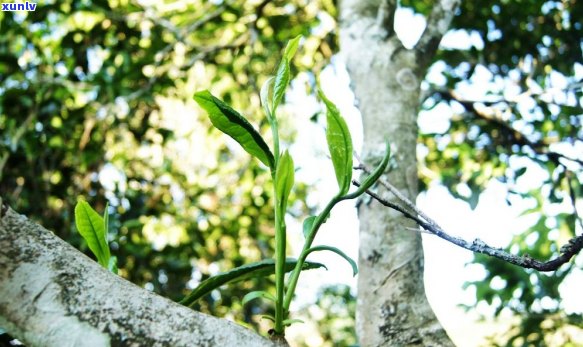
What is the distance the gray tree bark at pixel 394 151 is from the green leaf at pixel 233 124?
0.74ft

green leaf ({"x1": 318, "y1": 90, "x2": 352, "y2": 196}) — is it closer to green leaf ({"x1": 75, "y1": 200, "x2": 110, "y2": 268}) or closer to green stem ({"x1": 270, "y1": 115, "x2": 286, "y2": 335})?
green stem ({"x1": 270, "y1": 115, "x2": 286, "y2": 335})

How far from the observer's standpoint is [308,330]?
4641mm

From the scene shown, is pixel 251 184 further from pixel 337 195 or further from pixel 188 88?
pixel 337 195

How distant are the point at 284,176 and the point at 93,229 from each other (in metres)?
0.27

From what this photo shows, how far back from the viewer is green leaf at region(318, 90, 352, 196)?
62 cm

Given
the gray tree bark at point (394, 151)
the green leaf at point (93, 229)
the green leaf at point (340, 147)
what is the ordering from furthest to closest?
the gray tree bark at point (394, 151) < the green leaf at point (93, 229) < the green leaf at point (340, 147)

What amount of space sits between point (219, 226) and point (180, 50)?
0.93 meters

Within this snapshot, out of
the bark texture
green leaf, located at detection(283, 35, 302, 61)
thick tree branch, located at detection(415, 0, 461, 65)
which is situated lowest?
the bark texture

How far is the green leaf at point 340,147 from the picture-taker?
2.04ft

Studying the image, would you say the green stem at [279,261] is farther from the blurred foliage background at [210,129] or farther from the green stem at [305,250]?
the blurred foliage background at [210,129]

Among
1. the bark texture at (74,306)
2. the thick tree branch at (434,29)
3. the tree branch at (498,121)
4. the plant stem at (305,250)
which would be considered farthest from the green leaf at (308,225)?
the tree branch at (498,121)

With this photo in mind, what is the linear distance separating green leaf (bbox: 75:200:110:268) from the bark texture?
0.60ft

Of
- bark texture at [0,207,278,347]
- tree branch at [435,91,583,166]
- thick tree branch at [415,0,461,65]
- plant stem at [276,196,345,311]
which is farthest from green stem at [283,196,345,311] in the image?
tree branch at [435,91,583,166]

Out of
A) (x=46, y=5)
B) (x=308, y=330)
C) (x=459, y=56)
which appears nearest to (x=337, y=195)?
(x=46, y=5)
